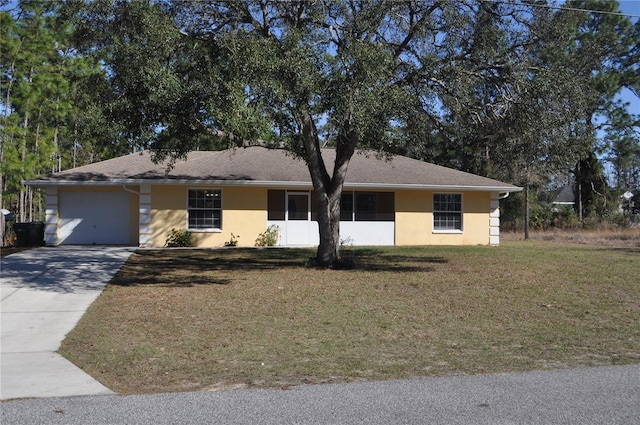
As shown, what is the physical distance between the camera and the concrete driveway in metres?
6.59

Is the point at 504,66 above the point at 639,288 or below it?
above

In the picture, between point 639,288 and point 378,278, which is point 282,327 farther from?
point 639,288

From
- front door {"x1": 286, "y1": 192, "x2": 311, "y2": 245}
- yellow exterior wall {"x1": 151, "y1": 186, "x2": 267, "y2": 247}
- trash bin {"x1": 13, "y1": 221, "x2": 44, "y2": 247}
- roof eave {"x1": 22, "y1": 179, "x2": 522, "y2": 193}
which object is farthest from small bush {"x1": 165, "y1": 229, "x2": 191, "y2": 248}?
trash bin {"x1": 13, "y1": 221, "x2": 44, "y2": 247}

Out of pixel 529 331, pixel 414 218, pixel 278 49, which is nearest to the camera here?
pixel 529 331

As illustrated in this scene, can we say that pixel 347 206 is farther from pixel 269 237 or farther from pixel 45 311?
pixel 45 311

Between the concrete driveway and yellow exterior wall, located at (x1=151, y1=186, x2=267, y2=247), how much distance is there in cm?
255

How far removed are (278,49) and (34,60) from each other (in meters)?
18.3

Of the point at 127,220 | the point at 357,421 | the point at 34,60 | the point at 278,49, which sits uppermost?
the point at 34,60

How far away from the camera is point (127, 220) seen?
77.2 ft

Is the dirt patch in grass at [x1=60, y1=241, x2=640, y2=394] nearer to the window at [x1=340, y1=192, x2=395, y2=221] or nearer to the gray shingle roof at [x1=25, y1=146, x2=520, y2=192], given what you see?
the gray shingle roof at [x1=25, y1=146, x2=520, y2=192]

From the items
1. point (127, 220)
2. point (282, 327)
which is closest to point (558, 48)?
point (282, 327)

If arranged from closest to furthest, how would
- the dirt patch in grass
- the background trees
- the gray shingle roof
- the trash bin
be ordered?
the dirt patch in grass < the background trees < the gray shingle roof < the trash bin

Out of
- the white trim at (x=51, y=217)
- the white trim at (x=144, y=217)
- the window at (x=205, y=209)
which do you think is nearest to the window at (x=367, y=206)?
the window at (x=205, y=209)

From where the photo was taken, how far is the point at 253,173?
77.3ft
